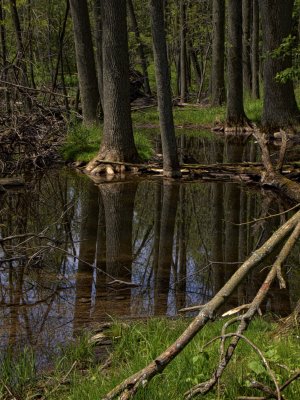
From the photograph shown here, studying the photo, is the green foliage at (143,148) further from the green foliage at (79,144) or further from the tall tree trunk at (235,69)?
the tall tree trunk at (235,69)

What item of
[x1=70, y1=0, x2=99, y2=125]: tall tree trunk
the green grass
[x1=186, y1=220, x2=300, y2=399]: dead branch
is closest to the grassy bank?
the green grass

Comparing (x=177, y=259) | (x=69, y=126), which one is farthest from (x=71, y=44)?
(x=177, y=259)

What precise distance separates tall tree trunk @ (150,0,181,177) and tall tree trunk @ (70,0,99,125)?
5.55 meters

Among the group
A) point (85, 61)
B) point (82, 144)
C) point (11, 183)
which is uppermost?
point (85, 61)

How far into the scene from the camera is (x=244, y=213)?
965 centimetres

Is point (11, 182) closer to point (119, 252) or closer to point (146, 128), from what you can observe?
point (119, 252)

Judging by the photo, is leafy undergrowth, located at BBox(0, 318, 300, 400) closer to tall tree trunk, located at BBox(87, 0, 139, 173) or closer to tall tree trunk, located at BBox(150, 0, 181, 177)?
tall tree trunk, located at BBox(150, 0, 181, 177)

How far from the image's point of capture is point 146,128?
84.5 feet

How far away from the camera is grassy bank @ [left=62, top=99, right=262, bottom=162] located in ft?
50.7

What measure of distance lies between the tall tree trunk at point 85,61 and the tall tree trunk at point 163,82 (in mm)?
5550

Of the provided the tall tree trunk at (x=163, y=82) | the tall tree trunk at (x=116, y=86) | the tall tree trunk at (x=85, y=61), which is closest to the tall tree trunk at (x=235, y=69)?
the tall tree trunk at (x=85, y=61)

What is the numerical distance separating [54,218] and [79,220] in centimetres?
43

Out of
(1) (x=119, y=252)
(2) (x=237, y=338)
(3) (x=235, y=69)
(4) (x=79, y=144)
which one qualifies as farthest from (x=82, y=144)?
(2) (x=237, y=338)

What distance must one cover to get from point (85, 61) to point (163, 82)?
20.6 ft
